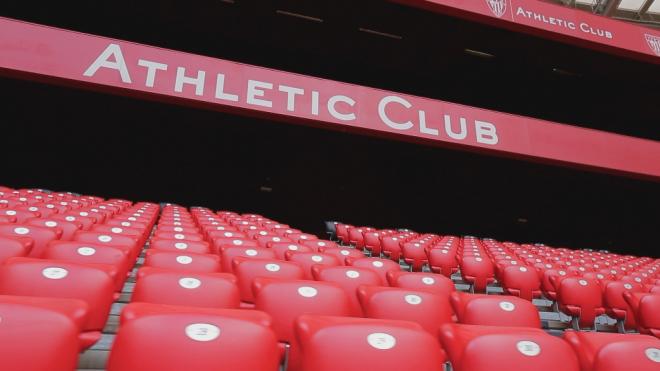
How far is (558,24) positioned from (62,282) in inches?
457

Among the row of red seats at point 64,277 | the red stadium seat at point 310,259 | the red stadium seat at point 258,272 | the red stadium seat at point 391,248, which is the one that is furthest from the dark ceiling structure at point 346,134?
the red stadium seat at point 258,272

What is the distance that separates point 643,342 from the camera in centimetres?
143

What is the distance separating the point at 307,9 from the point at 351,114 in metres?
3.65

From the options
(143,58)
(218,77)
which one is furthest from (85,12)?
(218,77)

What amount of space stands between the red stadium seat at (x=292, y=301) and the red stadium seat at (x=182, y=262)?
0.73 m

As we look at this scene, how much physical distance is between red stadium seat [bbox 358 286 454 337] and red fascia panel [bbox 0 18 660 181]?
23.1 ft

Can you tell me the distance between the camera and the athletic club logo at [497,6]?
995 cm

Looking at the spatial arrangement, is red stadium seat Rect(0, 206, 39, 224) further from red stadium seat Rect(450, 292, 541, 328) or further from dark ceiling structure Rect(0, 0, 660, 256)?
dark ceiling structure Rect(0, 0, 660, 256)

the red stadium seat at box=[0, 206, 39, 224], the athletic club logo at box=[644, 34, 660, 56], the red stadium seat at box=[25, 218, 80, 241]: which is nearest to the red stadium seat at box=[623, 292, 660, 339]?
the red stadium seat at box=[25, 218, 80, 241]

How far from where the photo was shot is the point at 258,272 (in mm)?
2594

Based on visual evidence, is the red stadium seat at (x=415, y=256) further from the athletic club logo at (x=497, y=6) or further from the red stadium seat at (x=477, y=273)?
the athletic club logo at (x=497, y=6)

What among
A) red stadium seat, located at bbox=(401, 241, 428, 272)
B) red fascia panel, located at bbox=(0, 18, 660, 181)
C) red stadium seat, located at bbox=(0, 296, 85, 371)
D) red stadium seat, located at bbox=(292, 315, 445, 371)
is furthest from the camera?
red fascia panel, located at bbox=(0, 18, 660, 181)

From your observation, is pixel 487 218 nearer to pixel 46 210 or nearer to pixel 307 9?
pixel 307 9

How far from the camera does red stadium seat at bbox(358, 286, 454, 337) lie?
2049 millimetres
